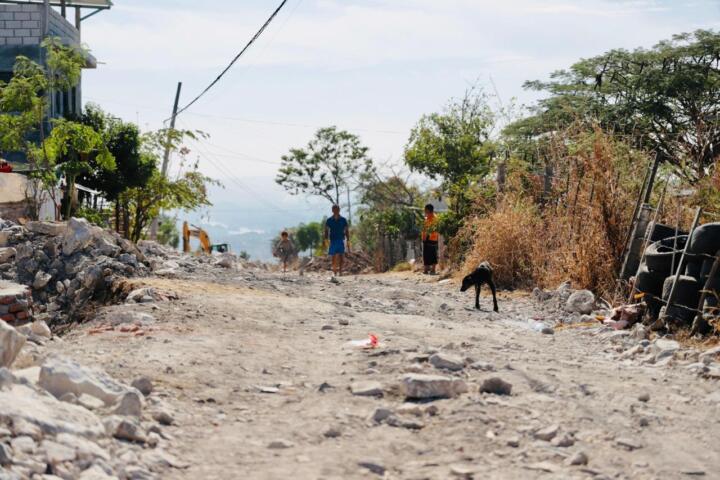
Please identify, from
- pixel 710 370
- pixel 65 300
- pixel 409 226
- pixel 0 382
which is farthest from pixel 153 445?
pixel 409 226

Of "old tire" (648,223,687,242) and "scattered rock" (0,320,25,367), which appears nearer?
"scattered rock" (0,320,25,367)

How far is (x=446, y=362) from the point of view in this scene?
269 inches

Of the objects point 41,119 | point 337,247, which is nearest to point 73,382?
point 337,247

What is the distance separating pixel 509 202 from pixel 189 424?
11900 mm

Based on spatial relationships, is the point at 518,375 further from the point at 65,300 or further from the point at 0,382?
the point at 65,300

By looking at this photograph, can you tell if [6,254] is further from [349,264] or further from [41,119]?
[349,264]

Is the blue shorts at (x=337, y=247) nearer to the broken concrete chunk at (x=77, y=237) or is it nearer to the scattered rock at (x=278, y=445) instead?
the broken concrete chunk at (x=77, y=237)

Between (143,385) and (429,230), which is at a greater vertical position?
(429,230)

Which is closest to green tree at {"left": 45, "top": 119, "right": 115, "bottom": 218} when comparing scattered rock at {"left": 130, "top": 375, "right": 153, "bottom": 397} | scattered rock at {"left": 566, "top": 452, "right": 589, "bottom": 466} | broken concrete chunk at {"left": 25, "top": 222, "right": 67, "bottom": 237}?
broken concrete chunk at {"left": 25, "top": 222, "right": 67, "bottom": 237}

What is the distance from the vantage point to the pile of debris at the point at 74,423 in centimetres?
443

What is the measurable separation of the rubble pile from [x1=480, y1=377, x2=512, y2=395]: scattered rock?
7.20m

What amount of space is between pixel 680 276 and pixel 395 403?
14.8 ft

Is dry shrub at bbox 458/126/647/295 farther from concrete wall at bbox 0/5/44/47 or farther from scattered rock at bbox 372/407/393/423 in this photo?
concrete wall at bbox 0/5/44/47

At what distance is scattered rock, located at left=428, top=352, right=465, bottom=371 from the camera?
681 centimetres
